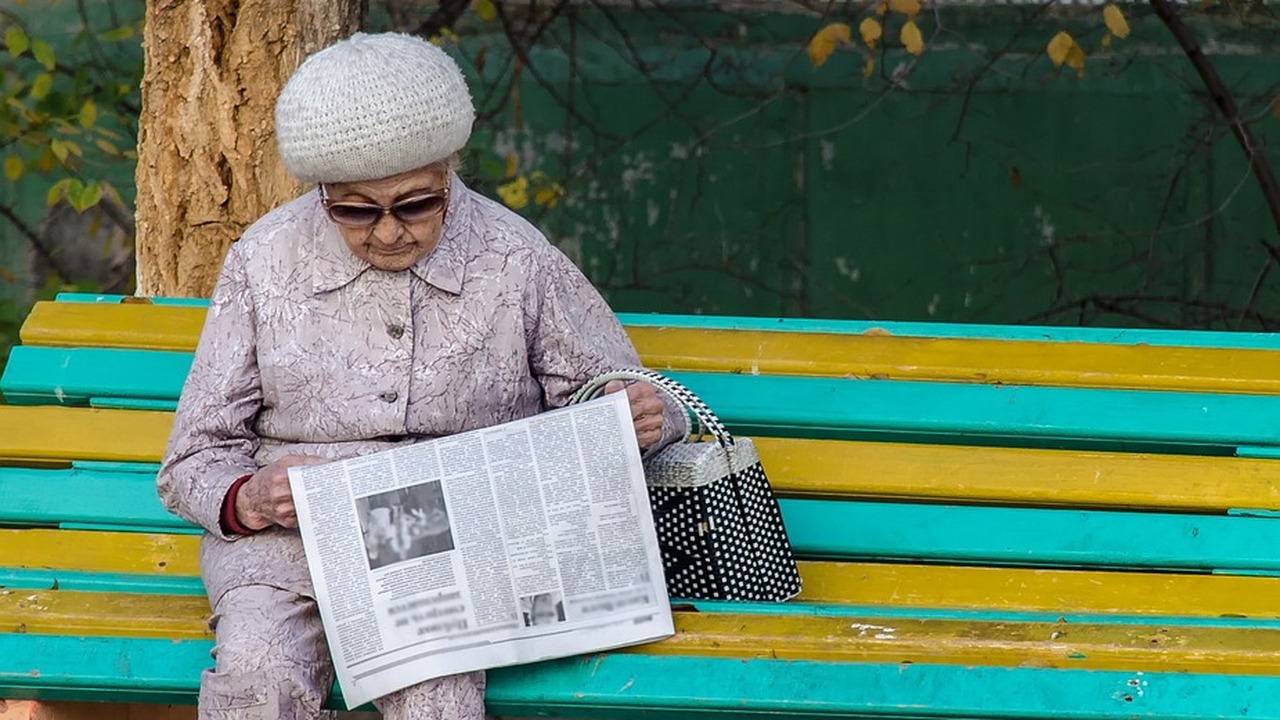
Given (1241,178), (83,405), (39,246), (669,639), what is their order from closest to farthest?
(669,639), (83,405), (1241,178), (39,246)

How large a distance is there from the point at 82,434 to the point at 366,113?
1.15 metres

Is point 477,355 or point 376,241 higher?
point 376,241

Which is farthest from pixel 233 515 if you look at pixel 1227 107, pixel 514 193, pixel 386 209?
pixel 1227 107

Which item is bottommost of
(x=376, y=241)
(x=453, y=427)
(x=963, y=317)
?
(x=963, y=317)

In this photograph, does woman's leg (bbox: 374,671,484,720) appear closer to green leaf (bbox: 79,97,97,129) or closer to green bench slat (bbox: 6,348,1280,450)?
green bench slat (bbox: 6,348,1280,450)

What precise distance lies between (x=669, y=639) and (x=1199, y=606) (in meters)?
0.97

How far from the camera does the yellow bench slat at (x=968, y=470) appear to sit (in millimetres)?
3113

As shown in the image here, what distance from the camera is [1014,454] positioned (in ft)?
10.5

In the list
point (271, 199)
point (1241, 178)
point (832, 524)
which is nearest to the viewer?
point (832, 524)

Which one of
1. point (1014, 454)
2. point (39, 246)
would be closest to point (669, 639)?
point (1014, 454)

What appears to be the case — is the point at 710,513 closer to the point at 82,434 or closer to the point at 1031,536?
the point at 1031,536

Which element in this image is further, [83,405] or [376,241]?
[83,405]

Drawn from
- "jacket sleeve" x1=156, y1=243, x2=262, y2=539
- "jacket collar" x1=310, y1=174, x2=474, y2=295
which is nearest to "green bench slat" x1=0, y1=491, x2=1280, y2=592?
"jacket sleeve" x1=156, y1=243, x2=262, y2=539

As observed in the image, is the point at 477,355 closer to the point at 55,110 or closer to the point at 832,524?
the point at 832,524
